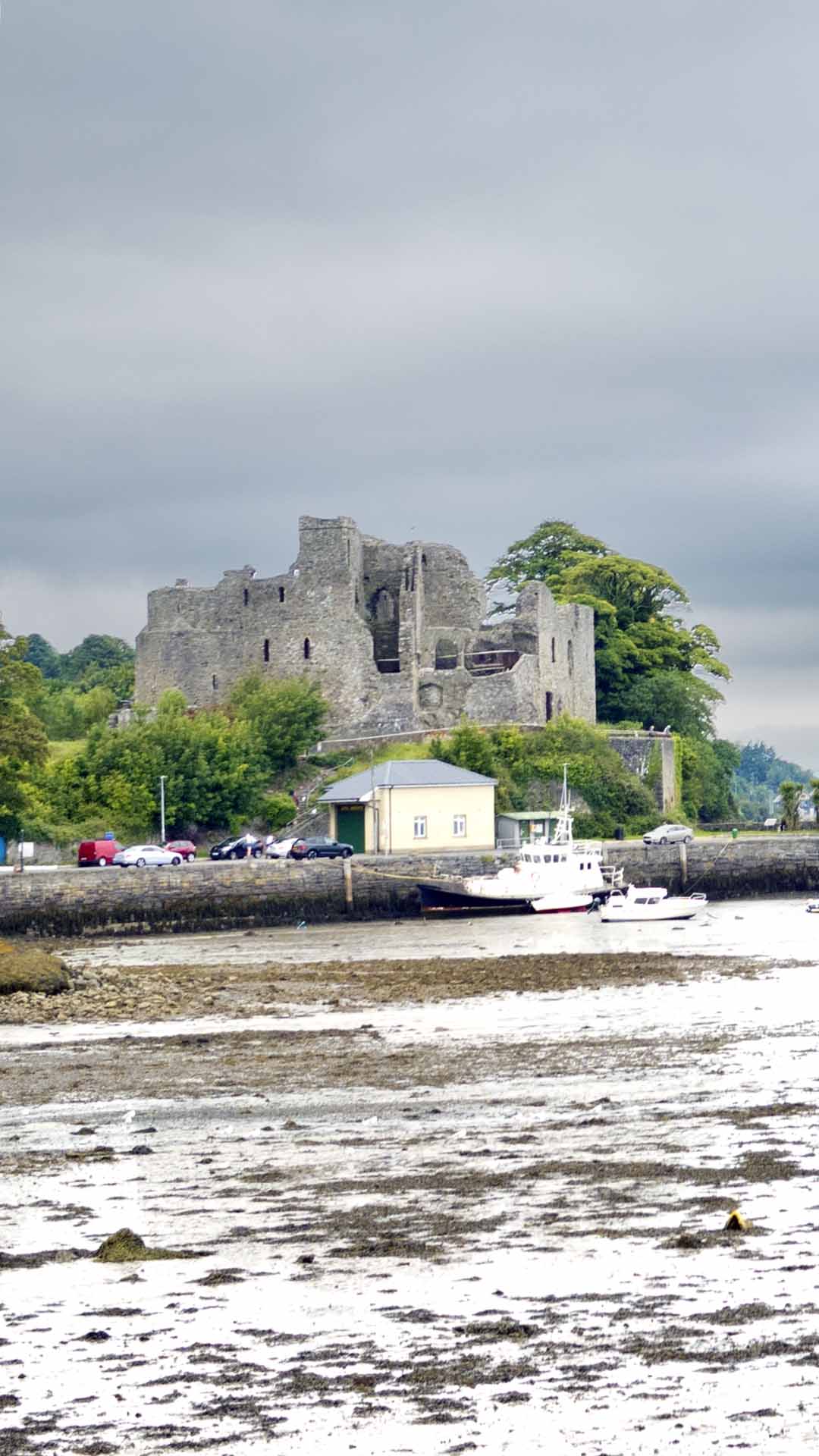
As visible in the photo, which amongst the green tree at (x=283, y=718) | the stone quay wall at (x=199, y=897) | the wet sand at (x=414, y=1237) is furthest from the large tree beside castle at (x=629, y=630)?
the wet sand at (x=414, y=1237)

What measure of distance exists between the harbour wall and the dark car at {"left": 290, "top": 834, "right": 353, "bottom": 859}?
6.21ft

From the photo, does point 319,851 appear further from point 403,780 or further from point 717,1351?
point 717,1351

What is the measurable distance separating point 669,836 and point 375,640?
64.3 feet

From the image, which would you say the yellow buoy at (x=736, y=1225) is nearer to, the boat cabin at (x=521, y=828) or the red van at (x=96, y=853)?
the red van at (x=96, y=853)

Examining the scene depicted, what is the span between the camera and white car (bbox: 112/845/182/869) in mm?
49094

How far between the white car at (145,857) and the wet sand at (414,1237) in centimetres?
2731

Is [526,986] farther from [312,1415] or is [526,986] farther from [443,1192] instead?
[312,1415]

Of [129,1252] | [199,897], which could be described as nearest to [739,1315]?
[129,1252]

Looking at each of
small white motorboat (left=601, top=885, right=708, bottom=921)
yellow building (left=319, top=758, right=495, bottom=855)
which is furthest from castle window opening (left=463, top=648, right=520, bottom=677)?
small white motorboat (left=601, top=885, right=708, bottom=921)

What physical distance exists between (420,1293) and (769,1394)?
2.26 meters

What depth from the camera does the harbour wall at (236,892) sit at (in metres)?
44.2

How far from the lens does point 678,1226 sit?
1066 centimetres

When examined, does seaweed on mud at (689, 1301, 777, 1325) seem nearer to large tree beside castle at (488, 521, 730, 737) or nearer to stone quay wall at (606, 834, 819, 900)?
stone quay wall at (606, 834, 819, 900)

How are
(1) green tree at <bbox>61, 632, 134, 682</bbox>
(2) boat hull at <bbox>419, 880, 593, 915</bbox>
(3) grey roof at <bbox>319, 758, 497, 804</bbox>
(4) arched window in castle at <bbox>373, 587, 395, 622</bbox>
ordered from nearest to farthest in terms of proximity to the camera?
1. (2) boat hull at <bbox>419, 880, 593, 915</bbox>
2. (3) grey roof at <bbox>319, 758, 497, 804</bbox>
3. (4) arched window in castle at <bbox>373, 587, 395, 622</bbox>
4. (1) green tree at <bbox>61, 632, 134, 682</bbox>
